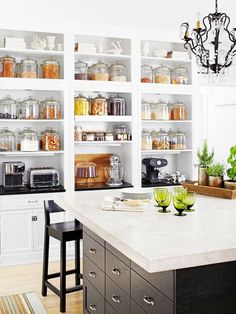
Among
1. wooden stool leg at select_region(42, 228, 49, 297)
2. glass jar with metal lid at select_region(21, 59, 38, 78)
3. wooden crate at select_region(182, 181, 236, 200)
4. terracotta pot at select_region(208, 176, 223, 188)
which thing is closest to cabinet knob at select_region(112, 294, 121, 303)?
wooden crate at select_region(182, 181, 236, 200)

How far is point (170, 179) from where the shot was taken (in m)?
6.08

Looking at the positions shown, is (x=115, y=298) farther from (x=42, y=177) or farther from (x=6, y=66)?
(x=6, y=66)

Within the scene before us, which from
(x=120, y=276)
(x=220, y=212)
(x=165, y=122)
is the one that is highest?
(x=165, y=122)

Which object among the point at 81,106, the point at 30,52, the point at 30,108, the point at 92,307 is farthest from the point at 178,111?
the point at 92,307

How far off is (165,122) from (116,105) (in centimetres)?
88

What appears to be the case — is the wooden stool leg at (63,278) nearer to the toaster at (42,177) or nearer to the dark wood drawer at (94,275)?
the dark wood drawer at (94,275)

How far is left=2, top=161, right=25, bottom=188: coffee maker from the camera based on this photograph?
5.25 meters

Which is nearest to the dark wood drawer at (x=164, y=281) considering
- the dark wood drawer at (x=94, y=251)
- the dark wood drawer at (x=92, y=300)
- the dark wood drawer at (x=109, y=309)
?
the dark wood drawer at (x=109, y=309)

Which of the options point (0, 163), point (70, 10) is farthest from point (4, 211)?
point (70, 10)

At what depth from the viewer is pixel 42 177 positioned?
5379 mm

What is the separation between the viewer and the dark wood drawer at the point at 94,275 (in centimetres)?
293

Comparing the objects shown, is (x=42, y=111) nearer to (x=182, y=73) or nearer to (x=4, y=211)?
(x=4, y=211)

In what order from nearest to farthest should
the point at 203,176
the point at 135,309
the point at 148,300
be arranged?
the point at 148,300 < the point at 135,309 < the point at 203,176

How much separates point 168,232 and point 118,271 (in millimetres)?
457
